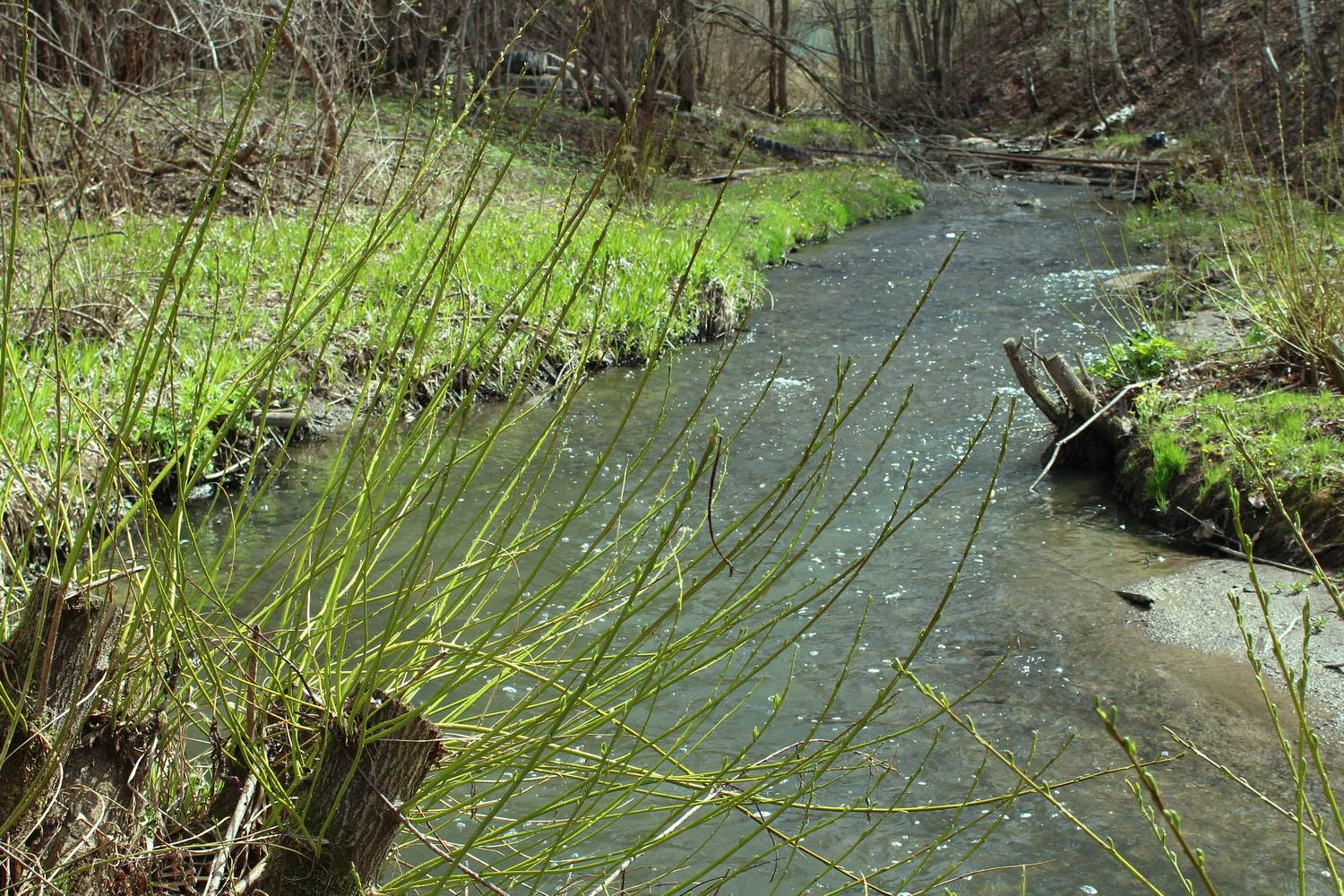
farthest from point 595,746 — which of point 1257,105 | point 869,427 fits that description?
point 1257,105

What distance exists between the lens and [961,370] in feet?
28.6

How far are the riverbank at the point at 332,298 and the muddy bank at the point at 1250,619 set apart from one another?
2438 millimetres

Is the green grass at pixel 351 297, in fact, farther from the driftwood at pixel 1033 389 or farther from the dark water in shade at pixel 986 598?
the driftwood at pixel 1033 389

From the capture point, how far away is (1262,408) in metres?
5.93

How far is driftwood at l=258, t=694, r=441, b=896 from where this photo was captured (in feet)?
6.39

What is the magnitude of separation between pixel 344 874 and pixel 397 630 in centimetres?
51

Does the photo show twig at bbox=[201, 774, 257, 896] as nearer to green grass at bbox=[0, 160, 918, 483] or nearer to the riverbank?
the riverbank

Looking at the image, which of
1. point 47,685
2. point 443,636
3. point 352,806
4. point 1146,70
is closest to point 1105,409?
point 443,636

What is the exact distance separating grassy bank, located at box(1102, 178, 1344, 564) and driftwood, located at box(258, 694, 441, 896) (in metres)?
3.64

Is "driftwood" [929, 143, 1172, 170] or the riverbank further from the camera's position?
"driftwood" [929, 143, 1172, 170]

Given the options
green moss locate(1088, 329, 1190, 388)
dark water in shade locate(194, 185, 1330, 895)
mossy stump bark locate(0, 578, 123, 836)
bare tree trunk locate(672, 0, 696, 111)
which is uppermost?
bare tree trunk locate(672, 0, 696, 111)

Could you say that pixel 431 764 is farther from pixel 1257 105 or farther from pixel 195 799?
pixel 1257 105

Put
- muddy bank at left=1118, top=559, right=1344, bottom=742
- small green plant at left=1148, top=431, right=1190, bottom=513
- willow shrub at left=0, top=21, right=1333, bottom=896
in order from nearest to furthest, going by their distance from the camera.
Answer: willow shrub at left=0, top=21, right=1333, bottom=896 < muddy bank at left=1118, top=559, right=1344, bottom=742 < small green plant at left=1148, top=431, right=1190, bottom=513

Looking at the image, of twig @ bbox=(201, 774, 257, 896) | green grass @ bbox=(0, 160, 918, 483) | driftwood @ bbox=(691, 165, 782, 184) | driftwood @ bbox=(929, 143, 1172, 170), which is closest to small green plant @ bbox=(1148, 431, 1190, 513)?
green grass @ bbox=(0, 160, 918, 483)
